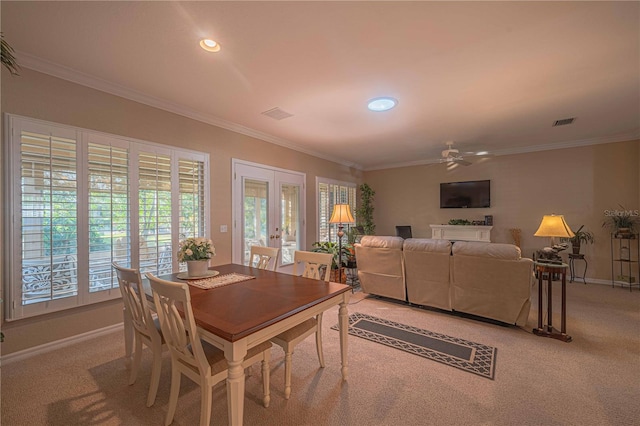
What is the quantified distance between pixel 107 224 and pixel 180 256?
1212mm

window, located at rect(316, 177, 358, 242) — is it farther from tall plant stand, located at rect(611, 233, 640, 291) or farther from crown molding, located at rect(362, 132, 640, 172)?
tall plant stand, located at rect(611, 233, 640, 291)

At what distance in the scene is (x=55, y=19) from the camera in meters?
1.94

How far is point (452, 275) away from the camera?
3312 mm

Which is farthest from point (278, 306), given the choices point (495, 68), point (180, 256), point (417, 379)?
point (495, 68)

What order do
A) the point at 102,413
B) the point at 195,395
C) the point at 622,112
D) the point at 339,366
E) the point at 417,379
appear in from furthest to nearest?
the point at 622,112 < the point at 339,366 < the point at 417,379 < the point at 195,395 < the point at 102,413

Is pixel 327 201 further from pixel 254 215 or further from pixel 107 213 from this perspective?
pixel 107 213

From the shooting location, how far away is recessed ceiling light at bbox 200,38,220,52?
218 centimetres

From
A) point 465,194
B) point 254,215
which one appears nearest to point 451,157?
point 465,194

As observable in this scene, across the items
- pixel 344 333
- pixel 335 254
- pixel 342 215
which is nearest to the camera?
pixel 344 333

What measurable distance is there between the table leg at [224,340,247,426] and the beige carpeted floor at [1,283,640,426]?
1.50ft

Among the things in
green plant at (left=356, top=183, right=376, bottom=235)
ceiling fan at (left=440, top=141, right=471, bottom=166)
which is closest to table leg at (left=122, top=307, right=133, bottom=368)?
ceiling fan at (left=440, top=141, right=471, bottom=166)

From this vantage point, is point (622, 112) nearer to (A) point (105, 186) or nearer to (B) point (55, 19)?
(B) point (55, 19)

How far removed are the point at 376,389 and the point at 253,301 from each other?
1157 millimetres

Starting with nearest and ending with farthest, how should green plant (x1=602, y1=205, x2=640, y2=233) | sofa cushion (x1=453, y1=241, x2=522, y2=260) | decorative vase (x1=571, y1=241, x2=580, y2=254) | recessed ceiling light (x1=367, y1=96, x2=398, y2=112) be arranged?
sofa cushion (x1=453, y1=241, x2=522, y2=260) < recessed ceiling light (x1=367, y1=96, x2=398, y2=112) < green plant (x1=602, y1=205, x2=640, y2=233) < decorative vase (x1=571, y1=241, x2=580, y2=254)
